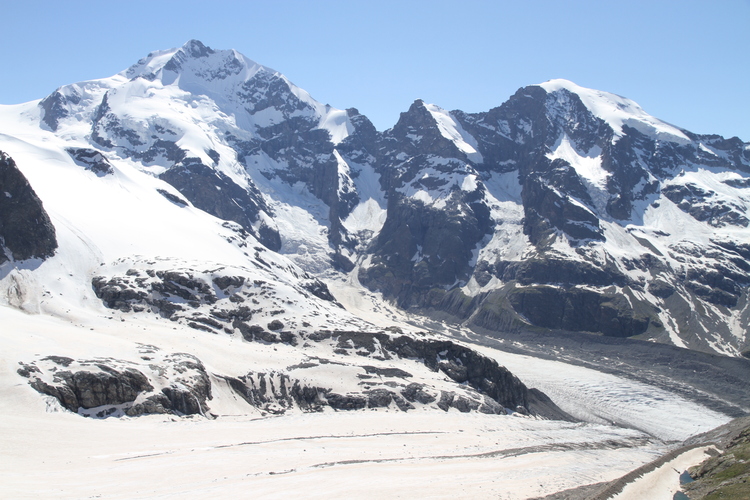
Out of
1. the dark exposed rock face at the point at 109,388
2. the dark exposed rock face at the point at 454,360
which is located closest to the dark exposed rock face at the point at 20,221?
the dark exposed rock face at the point at 109,388

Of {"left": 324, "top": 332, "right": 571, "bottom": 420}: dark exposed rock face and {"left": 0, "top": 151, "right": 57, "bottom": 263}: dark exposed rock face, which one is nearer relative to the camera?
{"left": 324, "top": 332, "right": 571, "bottom": 420}: dark exposed rock face

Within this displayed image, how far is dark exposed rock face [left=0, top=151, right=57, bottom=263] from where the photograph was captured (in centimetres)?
13862

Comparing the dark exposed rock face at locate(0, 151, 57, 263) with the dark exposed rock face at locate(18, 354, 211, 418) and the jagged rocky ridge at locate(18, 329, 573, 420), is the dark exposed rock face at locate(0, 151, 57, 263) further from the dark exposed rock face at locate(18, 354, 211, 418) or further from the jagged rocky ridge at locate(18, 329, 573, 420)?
the dark exposed rock face at locate(18, 354, 211, 418)

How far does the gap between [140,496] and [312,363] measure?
2874 inches

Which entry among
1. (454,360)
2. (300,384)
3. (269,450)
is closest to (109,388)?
(269,450)

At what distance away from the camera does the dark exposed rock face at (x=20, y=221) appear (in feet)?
455

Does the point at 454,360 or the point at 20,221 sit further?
the point at 20,221

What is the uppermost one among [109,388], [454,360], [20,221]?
[20,221]

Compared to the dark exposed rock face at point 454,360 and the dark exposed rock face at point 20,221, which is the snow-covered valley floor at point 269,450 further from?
the dark exposed rock face at point 20,221

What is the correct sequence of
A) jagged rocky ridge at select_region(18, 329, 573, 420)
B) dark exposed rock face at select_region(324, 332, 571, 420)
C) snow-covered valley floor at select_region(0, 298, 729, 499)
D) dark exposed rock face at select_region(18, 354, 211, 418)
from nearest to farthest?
snow-covered valley floor at select_region(0, 298, 729, 499) < dark exposed rock face at select_region(18, 354, 211, 418) < jagged rocky ridge at select_region(18, 329, 573, 420) < dark exposed rock face at select_region(324, 332, 571, 420)

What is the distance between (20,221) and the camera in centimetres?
14312

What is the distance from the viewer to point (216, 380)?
99.7 m

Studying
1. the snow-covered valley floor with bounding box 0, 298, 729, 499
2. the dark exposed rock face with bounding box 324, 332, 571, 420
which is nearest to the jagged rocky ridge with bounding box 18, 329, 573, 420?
the dark exposed rock face with bounding box 324, 332, 571, 420

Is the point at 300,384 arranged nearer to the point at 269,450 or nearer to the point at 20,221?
the point at 269,450
